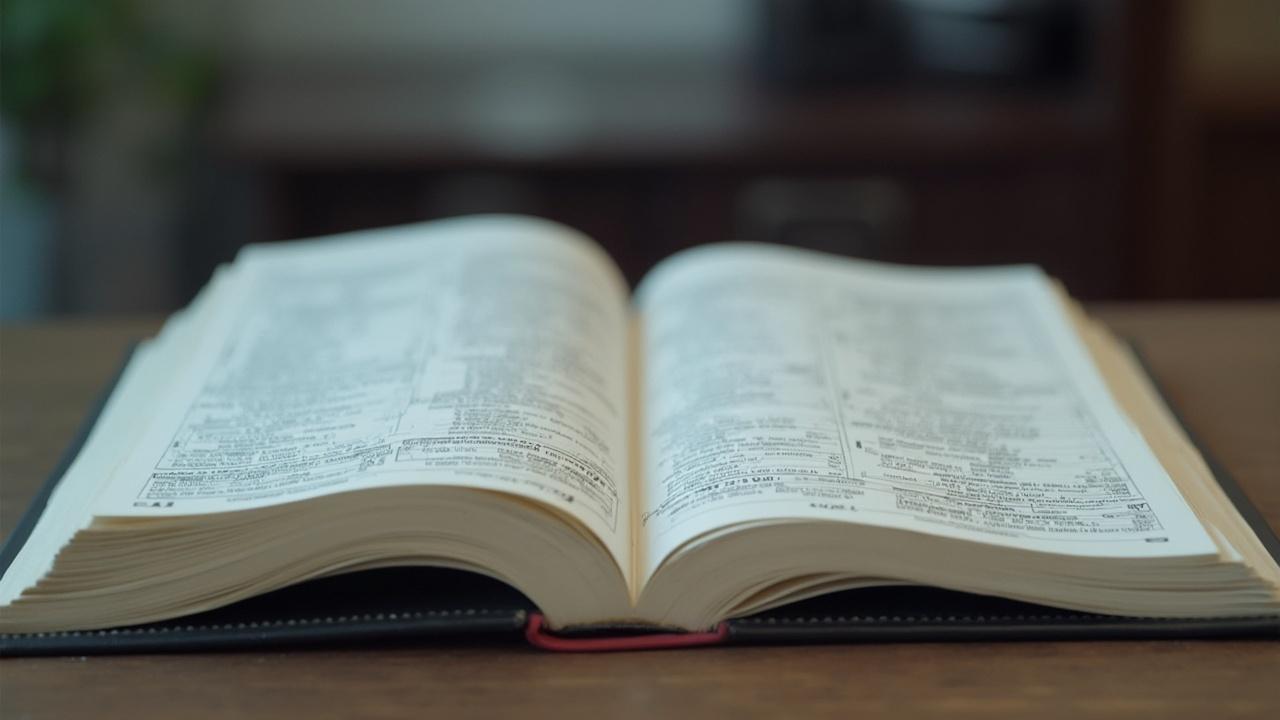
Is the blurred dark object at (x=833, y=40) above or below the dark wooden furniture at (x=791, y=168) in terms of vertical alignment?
above

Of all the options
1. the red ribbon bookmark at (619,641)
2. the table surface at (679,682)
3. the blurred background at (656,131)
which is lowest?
the table surface at (679,682)

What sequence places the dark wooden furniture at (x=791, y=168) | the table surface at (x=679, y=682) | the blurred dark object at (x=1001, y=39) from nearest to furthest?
1. the table surface at (x=679, y=682)
2. the dark wooden furniture at (x=791, y=168)
3. the blurred dark object at (x=1001, y=39)

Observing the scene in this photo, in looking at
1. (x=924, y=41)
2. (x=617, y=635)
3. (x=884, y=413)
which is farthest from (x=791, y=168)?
(x=617, y=635)

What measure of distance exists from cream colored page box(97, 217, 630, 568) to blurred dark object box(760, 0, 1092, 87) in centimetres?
104

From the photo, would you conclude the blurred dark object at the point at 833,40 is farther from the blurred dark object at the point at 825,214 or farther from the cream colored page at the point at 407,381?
the cream colored page at the point at 407,381

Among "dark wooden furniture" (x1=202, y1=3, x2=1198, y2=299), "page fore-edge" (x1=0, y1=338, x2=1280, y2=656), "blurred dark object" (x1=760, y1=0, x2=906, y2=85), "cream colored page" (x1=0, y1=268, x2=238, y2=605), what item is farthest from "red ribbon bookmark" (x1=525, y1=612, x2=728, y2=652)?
"blurred dark object" (x1=760, y1=0, x2=906, y2=85)

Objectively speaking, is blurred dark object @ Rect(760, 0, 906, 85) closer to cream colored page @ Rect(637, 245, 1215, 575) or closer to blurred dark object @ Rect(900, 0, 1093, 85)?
blurred dark object @ Rect(900, 0, 1093, 85)

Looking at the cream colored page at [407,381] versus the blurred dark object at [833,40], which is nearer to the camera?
the cream colored page at [407,381]

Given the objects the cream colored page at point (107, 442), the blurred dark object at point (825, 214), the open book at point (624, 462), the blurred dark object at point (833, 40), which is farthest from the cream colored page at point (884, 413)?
the blurred dark object at point (833, 40)

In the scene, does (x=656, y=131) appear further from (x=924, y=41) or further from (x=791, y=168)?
(x=924, y=41)

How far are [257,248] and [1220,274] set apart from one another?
1.59 m

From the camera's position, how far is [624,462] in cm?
62

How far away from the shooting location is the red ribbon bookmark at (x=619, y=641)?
538 millimetres

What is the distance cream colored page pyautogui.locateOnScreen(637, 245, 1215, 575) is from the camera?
0.55m
